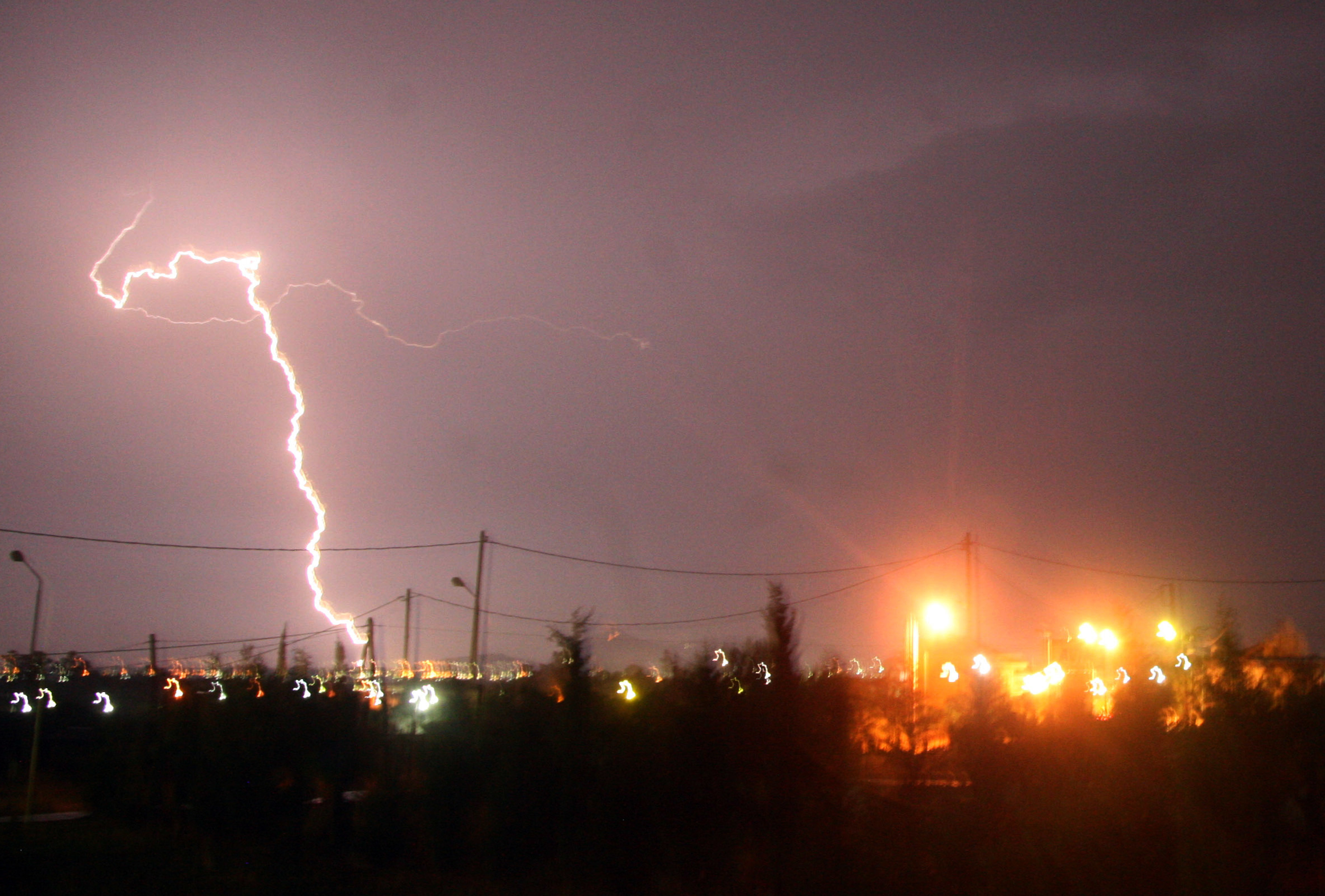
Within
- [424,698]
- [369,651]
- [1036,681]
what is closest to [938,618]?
[1036,681]

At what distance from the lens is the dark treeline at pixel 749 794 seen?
8180mm

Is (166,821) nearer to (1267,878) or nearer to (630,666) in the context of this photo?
(630,666)

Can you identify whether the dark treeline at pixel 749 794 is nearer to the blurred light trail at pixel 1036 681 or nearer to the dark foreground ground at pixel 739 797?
the dark foreground ground at pixel 739 797

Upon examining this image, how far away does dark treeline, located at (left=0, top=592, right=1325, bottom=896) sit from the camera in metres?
8.18

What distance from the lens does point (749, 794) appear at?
33.6ft

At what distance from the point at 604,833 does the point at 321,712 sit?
676cm

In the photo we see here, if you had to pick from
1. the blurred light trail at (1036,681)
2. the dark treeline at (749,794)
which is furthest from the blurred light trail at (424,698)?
the blurred light trail at (1036,681)

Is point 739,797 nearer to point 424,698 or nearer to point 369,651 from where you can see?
point 424,698

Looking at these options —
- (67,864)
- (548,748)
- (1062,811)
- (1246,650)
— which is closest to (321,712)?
(67,864)

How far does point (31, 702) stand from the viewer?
26703 millimetres

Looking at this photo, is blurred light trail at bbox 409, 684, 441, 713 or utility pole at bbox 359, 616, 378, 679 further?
utility pole at bbox 359, 616, 378, 679

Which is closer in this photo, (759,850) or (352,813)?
(759,850)

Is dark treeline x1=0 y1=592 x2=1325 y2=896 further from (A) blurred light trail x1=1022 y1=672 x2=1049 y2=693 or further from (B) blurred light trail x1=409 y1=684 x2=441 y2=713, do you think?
(A) blurred light trail x1=1022 y1=672 x2=1049 y2=693

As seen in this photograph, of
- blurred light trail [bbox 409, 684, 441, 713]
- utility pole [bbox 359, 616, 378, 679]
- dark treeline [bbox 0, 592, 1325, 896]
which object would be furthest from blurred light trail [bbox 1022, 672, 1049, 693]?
utility pole [bbox 359, 616, 378, 679]
